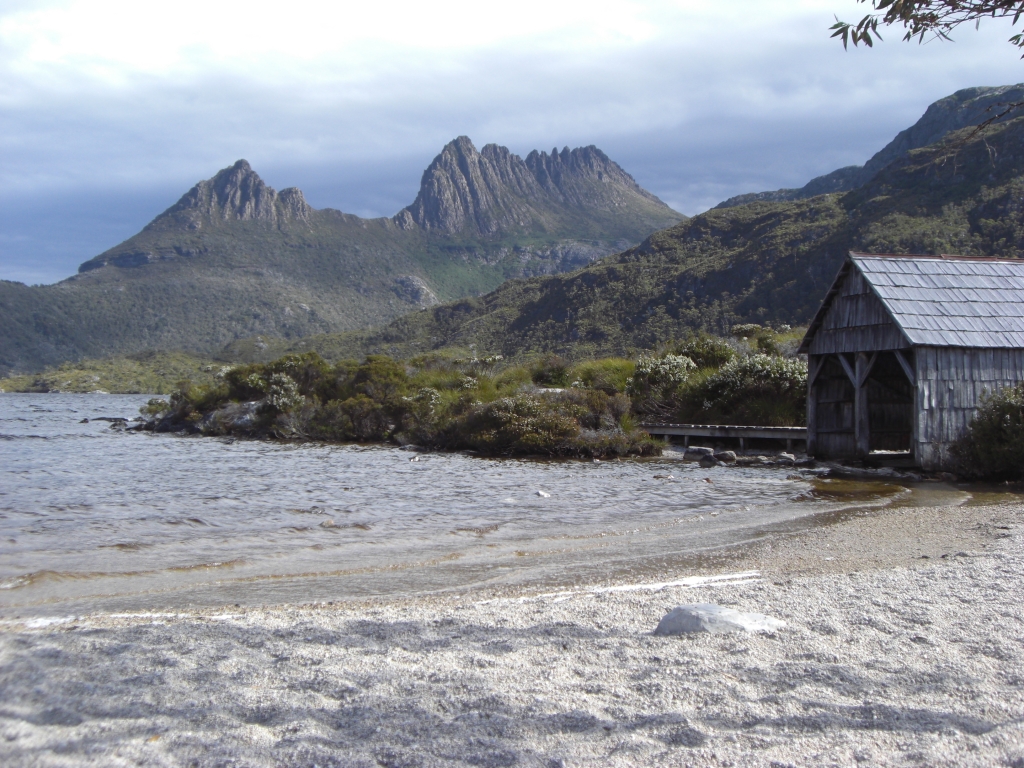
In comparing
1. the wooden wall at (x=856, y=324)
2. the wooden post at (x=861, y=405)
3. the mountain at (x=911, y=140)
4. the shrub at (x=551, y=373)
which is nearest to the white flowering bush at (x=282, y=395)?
the shrub at (x=551, y=373)

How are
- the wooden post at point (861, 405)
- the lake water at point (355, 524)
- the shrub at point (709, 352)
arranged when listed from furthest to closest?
the shrub at point (709, 352)
the wooden post at point (861, 405)
the lake water at point (355, 524)

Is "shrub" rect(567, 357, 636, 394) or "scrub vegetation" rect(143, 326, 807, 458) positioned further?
"shrub" rect(567, 357, 636, 394)

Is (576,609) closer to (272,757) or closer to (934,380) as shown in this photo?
(272,757)

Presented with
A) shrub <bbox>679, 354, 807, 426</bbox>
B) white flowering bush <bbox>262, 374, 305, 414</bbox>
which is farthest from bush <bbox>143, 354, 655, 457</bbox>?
shrub <bbox>679, 354, 807, 426</bbox>

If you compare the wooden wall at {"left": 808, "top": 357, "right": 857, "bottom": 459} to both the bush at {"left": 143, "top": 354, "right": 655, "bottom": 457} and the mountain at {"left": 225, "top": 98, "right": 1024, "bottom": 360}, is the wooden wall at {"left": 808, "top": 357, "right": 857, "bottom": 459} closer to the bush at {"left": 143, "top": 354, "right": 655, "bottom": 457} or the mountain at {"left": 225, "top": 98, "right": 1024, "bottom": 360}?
the bush at {"left": 143, "top": 354, "right": 655, "bottom": 457}

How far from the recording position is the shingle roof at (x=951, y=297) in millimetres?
17203

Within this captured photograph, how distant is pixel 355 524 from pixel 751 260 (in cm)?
7077

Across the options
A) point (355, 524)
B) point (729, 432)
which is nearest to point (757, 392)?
point (729, 432)

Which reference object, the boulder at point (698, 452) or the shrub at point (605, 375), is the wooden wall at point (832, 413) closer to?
the boulder at point (698, 452)

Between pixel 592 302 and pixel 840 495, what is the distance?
242 feet

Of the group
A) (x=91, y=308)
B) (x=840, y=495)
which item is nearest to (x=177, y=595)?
(x=840, y=495)

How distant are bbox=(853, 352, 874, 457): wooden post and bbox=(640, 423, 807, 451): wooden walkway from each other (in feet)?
11.7

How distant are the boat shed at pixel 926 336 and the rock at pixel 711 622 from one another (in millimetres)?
13114

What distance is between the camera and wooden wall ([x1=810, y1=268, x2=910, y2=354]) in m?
17.8
